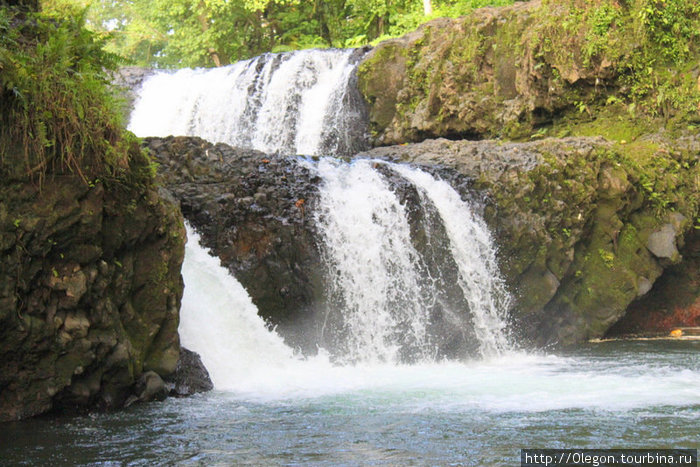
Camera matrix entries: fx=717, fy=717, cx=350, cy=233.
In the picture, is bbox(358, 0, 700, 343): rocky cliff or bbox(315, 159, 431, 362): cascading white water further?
bbox(358, 0, 700, 343): rocky cliff

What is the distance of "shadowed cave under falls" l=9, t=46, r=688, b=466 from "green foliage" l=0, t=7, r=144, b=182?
7.52ft

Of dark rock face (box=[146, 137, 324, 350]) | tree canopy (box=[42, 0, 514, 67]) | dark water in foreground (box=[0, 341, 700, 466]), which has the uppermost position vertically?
tree canopy (box=[42, 0, 514, 67])

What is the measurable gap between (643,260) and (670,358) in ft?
8.88

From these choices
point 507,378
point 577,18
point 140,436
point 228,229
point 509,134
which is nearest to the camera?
point 140,436

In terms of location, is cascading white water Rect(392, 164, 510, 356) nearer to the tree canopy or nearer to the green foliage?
the green foliage

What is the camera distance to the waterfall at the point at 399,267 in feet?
31.9

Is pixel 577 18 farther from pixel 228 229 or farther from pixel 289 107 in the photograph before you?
pixel 228 229

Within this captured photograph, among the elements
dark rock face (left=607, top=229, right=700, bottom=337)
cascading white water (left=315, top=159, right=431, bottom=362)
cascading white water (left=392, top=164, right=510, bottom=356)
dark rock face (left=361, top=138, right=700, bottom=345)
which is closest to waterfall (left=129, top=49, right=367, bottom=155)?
dark rock face (left=361, top=138, right=700, bottom=345)

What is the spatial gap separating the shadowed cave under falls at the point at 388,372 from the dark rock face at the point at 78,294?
354 mm

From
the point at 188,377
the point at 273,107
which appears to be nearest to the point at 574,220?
the point at 188,377

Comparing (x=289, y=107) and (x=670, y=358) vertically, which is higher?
(x=289, y=107)

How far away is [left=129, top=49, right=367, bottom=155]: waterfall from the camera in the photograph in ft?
50.3

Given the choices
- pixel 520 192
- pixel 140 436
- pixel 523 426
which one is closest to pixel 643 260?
pixel 520 192

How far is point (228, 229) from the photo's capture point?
9.43 m
